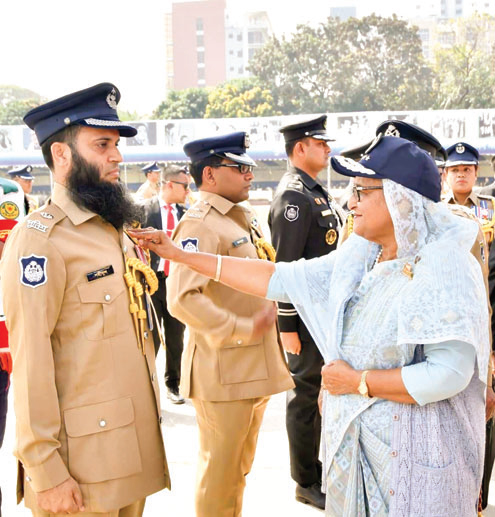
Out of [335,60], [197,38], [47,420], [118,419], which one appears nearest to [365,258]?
[118,419]

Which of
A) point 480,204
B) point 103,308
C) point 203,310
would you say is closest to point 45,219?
point 103,308

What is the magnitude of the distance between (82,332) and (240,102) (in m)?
55.4

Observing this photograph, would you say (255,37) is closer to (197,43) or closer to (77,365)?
(197,43)

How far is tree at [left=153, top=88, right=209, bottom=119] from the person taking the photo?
195 ft

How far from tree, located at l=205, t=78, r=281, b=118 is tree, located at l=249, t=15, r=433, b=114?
1039 millimetres

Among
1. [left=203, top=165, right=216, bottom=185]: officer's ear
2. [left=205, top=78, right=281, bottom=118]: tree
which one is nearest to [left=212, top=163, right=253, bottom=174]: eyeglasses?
[left=203, top=165, right=216, bottom=185]: officer's ear

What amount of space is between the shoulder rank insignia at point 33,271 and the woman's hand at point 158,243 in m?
0.46

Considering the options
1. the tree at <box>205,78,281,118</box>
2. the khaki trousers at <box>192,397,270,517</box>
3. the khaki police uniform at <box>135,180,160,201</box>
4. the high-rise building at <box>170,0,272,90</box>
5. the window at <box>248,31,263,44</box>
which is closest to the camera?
the khaki trousers at <box>192,397,270,517</box>

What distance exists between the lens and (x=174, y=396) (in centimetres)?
618

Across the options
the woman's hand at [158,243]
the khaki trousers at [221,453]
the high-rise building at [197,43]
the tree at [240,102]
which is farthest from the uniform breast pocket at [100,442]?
the high-rise building at [197,43]

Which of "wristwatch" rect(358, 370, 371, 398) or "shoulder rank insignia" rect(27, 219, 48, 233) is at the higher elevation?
"shoulder rank insignia" rect(27, 219, 48, 233)

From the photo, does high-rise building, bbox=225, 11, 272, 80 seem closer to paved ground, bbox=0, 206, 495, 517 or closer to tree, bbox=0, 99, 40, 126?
tree, bbox=0, 99, 40, 126

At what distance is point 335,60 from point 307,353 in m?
54.8

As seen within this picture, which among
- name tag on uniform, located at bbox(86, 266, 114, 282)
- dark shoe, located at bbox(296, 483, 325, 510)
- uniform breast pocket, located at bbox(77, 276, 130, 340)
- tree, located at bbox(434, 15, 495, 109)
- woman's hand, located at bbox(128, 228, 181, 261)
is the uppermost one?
tree, located at bbox(434, 15, 495, 109)
